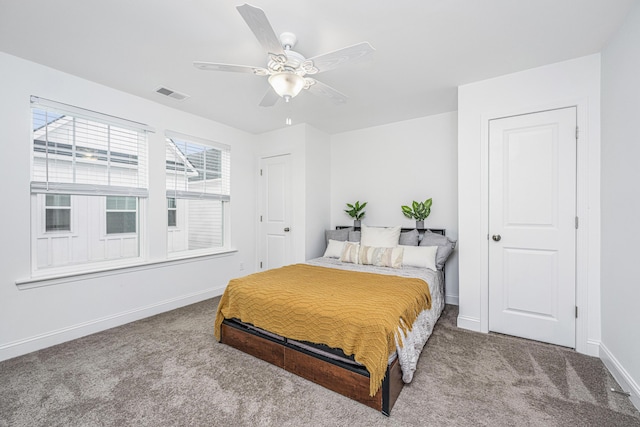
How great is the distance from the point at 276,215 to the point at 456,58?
3.03 m

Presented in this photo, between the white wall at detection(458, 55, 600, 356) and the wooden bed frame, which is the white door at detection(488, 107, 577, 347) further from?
the wooden bed frame

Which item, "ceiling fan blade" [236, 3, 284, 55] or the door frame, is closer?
"ceiling fan blade" [236, 3, 284, 55]

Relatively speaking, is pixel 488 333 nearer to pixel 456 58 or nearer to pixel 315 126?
pixel 456 58

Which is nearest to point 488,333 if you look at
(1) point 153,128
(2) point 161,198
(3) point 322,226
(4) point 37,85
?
(3) point 322,226

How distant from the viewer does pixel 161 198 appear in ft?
10.8

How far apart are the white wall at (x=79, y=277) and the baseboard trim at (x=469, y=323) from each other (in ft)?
10.3

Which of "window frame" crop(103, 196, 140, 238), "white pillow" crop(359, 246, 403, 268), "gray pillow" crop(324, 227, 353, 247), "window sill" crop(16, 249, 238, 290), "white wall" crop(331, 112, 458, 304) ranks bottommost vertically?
"window sill" crop(16, 249, 238, 290)

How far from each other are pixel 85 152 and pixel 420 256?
3694 millimetres

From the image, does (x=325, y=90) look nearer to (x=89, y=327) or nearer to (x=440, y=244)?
(x=440, y=244)

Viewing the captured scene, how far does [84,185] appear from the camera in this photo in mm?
2674

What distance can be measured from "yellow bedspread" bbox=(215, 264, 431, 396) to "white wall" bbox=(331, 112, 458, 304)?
58.6 inches

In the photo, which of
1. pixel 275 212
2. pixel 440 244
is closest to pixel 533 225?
pixel 440 244

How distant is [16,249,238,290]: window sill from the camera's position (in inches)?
91.7

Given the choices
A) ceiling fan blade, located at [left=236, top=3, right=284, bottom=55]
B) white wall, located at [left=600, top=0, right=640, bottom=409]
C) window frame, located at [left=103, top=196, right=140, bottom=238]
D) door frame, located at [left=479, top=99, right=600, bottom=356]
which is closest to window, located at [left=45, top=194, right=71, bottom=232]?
window frame, located at [left=103, top=196, right=140, bottom=238]
